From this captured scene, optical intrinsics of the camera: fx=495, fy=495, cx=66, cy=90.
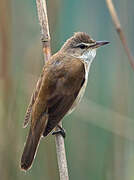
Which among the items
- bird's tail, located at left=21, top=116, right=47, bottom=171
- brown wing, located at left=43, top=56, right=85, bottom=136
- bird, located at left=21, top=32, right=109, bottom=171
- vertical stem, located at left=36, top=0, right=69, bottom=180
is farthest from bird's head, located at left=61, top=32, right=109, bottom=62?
bird's tail, located at left=21, top=116, right=47, bottom=171

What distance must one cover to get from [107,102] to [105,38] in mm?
588

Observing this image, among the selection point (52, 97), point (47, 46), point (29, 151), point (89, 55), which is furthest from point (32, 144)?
point (89, 55)

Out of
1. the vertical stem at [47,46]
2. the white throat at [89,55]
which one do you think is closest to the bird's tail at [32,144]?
the vertical stem at [47,46]

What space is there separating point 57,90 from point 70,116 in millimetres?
509

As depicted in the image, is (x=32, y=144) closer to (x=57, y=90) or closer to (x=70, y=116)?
(x=57, y=90)

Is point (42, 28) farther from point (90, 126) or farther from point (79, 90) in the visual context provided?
point (90, 126)

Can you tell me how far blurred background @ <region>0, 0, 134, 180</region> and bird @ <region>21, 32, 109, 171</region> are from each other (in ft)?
0.44

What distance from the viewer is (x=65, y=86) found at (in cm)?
339

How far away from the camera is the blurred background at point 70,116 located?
11.0 ft

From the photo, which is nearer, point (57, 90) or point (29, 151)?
point (29, 151)

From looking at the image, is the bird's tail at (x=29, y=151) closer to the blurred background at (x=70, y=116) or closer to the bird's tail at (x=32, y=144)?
the bird's tail at (x=32, y=144)

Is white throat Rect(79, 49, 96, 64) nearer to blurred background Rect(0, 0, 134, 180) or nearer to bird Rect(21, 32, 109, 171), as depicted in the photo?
bird Rect(21, 32, 109, 171)

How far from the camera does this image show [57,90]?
3340 mm

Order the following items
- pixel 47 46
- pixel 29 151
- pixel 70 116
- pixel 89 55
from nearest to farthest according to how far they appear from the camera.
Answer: pixel 29 151, pixel 47 46, pixel 89 55, pixel 70 116
